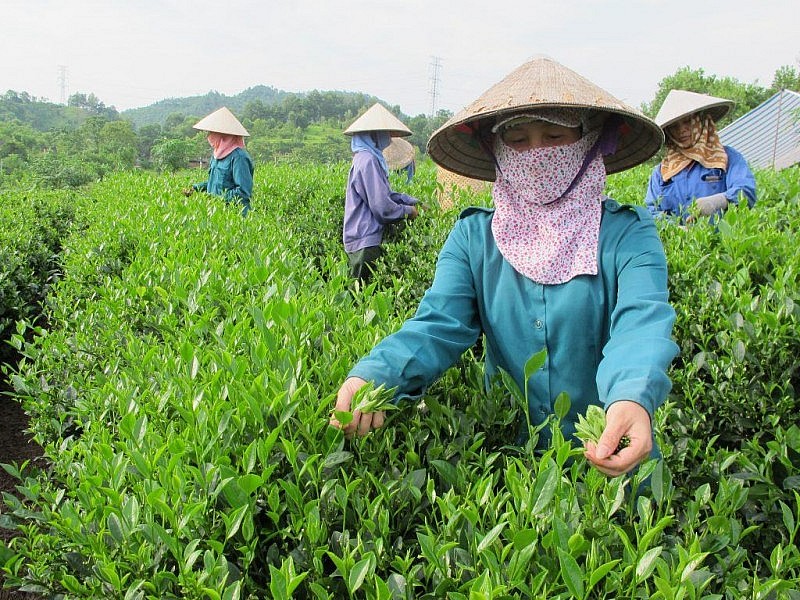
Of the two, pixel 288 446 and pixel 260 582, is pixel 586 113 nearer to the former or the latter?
pixel 288 446

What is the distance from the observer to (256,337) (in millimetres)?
1762

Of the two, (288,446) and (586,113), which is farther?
(586,113)

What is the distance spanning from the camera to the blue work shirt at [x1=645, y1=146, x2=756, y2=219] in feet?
12.4

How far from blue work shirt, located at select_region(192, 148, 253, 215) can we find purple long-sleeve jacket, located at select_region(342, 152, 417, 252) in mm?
1396

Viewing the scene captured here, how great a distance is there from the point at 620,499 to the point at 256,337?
41.1 inches

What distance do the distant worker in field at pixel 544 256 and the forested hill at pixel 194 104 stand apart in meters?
123

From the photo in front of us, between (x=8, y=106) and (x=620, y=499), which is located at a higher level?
(x=8, y=106)

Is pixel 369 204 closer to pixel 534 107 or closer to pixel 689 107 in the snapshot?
pixel 689 107

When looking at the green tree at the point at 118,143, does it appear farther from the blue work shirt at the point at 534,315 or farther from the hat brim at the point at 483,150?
the blue work shirt at the point at 534,315

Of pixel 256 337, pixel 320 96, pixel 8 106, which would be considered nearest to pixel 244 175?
pixel 256 337

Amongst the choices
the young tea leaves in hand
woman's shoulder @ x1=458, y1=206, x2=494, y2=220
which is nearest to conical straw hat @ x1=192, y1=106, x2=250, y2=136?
woman's shoulder @ x1=458, y1=206, x2=494, y2=220

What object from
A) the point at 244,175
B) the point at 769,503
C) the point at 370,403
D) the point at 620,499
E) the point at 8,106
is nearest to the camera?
the point at 620,499

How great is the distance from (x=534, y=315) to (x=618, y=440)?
0.66 meters

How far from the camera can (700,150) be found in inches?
159
